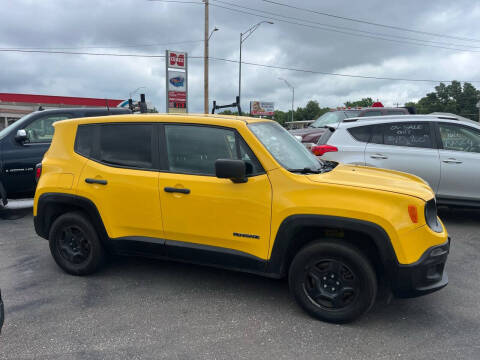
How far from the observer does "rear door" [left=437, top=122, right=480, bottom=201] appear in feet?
20.4

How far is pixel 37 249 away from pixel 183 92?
62.0 ft

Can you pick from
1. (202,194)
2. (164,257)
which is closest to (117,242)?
(164,257)

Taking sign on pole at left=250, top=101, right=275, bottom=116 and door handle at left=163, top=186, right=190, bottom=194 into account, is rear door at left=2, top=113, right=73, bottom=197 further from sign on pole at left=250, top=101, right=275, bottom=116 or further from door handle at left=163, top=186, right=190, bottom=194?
sign on pole at left=250, top=101, right=275, bottom=116

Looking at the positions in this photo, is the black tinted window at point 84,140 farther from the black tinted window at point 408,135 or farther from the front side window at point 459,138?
the front side window at point 459,138

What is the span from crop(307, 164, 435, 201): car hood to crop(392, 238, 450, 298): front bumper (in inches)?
17.9

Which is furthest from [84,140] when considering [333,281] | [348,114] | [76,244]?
[348,114]

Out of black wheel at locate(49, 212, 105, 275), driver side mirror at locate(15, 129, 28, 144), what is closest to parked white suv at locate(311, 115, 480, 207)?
black wheel at locate(49, 212, 105, 275)

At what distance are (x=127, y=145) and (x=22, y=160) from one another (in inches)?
163

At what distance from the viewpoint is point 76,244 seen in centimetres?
435

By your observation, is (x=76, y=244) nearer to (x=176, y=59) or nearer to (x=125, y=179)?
(x=125, y=179)

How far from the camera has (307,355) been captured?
116 inches

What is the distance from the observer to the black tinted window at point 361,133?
270 inches

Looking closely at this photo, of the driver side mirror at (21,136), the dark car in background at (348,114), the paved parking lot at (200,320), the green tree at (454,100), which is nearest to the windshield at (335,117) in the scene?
the dark car in background at (348,114)

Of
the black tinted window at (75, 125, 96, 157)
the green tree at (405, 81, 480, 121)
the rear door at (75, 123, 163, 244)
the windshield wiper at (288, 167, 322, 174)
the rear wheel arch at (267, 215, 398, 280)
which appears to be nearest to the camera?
the rear wheel arch at (267, 215, 398, 280)
